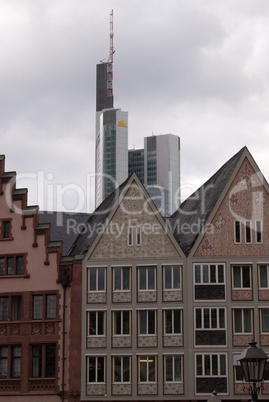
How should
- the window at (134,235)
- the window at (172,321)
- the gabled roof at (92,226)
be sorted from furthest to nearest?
the gabled roof at (92,226) → the window at (134,235) → the window at (172,321)

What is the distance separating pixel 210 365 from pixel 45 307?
13.0m

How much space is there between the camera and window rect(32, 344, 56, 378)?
5722 cm

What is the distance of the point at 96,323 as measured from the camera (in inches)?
2255

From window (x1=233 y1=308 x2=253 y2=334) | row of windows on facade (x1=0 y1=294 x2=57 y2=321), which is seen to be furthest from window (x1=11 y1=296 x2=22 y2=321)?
window (x1=233 y1=308 x2=253 y2=334)

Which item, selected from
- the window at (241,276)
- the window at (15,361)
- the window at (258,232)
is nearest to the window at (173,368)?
the window at (241,276)

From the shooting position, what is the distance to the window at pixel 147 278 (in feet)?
189

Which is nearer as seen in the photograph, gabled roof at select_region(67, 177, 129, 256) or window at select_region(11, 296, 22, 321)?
window at select_region(11, 296, 22, 321)

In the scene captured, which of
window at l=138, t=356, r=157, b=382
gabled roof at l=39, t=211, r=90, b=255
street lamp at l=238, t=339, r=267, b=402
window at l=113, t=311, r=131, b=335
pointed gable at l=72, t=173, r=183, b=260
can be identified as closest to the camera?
street lamp at l=238, t=339, r=267, b=402

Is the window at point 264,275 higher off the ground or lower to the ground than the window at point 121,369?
higher

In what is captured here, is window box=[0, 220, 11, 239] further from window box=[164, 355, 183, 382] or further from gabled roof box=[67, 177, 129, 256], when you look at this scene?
window box=[164, 355, 183, 382]

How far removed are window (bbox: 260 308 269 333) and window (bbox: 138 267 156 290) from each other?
8.14 meters

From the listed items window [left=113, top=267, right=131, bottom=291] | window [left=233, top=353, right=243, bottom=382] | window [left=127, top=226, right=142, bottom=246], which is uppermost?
window [left=127, top=226, right=142, bottom=246]

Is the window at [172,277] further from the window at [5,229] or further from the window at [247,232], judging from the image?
the window at [5,229]

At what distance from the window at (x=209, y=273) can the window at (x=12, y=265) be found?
13.5 meters
